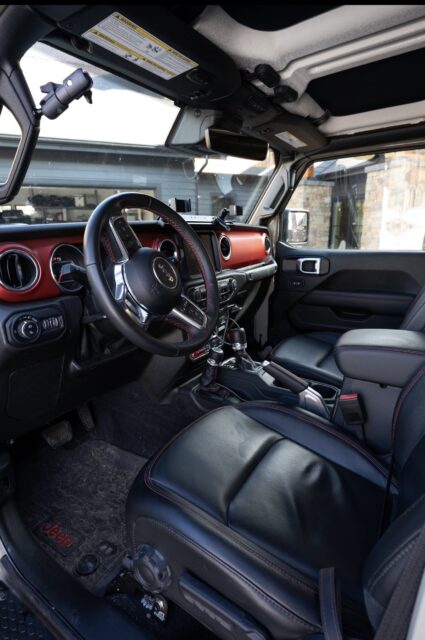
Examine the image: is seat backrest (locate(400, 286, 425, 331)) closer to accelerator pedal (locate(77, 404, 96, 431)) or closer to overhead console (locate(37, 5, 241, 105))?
overhead console (locate(37, 5, 241, 105))

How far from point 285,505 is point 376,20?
148cm

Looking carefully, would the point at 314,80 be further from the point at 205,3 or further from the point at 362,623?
the point at 362,623

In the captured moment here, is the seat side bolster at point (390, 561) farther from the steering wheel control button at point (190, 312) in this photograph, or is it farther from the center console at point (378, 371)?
the steering wheel control button at point (190, 312)

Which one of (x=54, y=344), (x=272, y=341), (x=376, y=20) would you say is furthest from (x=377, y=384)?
(x=272, y=341)

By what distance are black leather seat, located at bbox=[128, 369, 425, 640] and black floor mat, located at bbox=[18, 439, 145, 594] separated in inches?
20.9

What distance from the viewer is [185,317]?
117 centimetres

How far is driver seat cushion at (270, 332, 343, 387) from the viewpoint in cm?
186

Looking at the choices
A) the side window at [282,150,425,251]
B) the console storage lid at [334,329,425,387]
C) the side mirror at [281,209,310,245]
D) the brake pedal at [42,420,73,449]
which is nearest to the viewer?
the console storage lid at [334,329,425,387]

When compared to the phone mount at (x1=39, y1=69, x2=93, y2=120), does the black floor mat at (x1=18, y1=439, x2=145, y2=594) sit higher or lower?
lower

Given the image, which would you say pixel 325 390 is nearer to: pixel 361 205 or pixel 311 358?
pixel 311 358

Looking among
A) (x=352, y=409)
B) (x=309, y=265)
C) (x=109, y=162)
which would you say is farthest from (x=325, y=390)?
(x=109, y=162)

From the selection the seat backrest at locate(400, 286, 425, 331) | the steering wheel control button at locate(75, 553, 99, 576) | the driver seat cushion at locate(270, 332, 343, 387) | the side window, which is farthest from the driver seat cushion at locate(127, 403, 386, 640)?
the side window

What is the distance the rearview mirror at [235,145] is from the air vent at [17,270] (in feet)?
4.06

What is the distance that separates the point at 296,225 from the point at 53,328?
211cm
